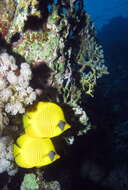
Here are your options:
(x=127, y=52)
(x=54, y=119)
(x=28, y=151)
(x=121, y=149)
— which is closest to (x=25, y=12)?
(x=54, y=119)

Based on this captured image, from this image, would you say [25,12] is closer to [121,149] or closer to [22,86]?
[22,86]

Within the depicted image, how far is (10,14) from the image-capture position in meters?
3.33

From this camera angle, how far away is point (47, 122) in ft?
8.34

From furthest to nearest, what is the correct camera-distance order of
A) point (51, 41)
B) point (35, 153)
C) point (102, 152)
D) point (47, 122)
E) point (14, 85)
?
1. point (102, 152)
2. point (51, 41)
3. point (14, 85)
4. point (35, 153)
5. point (47, 122)

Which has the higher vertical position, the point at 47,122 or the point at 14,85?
the point at 14,85

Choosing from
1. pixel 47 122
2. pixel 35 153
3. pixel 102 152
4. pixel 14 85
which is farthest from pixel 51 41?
pixel 102 152

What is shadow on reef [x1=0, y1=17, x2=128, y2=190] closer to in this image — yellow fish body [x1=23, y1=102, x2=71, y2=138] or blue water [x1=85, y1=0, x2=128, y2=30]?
yellow fish body [x1=23, y1=102, x2=71, y2=138]

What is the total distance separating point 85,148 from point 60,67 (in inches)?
121

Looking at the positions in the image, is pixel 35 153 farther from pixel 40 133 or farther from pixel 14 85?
pixel 14 85

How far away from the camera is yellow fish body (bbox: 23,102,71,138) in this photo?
2.53 meters

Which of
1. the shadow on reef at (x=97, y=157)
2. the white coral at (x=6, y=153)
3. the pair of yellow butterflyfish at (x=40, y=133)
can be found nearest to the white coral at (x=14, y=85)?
the pair of yellow butterflyfish at (x=40, y=133)

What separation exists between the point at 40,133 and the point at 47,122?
0.15m

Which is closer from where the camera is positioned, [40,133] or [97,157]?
[40,133]

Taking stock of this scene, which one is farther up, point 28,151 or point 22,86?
point 22,86
